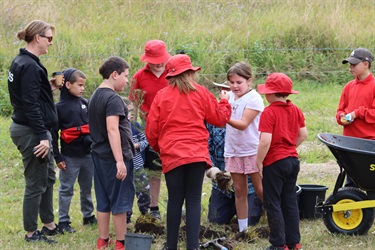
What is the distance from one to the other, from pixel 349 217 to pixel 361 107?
3.36 ft

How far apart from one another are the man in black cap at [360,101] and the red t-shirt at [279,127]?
3.33ft

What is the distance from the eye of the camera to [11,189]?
26.9 feet

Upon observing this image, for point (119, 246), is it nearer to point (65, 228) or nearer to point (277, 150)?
point (65, 228)

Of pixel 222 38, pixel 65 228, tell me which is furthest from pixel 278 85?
pixel 222 38

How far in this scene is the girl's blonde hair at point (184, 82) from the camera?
526cm

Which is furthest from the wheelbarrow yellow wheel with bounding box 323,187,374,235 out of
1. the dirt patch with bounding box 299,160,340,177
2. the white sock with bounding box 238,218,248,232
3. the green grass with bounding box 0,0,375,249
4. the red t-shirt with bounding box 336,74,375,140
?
the green grass with bounding box 0,0,375,249

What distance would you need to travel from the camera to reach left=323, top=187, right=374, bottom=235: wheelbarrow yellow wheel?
6.19m

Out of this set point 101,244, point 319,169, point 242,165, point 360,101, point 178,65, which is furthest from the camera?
point 319,169

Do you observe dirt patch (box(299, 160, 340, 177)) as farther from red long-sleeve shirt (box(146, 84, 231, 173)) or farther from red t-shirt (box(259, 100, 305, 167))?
red long-sleeve shirt (box(146, 84, 231, 173))

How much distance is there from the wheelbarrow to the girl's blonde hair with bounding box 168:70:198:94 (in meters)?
1.42

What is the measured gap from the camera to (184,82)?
5266 mm

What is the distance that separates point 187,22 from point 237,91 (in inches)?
320

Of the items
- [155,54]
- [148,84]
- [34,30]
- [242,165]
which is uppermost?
[34,30]

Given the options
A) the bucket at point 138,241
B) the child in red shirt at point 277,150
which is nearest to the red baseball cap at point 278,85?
the child in red shirt at point 277,150
